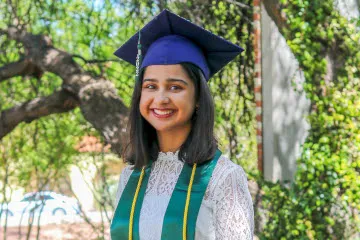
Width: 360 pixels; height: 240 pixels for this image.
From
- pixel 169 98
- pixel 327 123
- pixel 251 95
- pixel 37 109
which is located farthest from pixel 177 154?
pixel 251 95

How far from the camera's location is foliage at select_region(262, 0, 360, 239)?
4.93 meters

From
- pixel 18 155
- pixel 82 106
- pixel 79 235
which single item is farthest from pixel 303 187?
pixel 79 235

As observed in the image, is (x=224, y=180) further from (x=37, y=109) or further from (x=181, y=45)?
(x=37, y=109)

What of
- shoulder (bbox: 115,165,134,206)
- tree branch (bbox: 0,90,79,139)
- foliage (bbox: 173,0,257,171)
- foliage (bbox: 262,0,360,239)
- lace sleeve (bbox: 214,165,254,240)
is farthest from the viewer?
foliage (bbox: 173,0,257,171)

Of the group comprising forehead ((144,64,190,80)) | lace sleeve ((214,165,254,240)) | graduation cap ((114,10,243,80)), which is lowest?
lace sleeve ((214,165,254,240))

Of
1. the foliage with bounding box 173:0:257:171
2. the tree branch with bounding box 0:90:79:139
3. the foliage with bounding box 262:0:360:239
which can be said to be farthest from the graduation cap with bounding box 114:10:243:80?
the tree branch with bounding box 0:90:79:139

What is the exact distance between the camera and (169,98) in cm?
242

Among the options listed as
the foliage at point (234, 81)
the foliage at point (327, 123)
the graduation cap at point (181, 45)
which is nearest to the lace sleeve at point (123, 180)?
the graduation cap at point (181, 45)

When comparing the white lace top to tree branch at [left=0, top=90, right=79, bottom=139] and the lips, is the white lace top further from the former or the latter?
tree branch at [left=0, top=90, right=79, bottom=139]

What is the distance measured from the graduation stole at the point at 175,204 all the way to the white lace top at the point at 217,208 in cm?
2

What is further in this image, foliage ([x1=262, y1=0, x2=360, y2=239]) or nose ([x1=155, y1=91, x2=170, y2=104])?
foliage ([x1=262, y1=0, x2=360, y2=239])

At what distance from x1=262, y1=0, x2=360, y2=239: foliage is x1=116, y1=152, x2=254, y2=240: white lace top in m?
2.66

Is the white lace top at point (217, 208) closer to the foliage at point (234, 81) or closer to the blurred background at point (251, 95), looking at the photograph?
the blurred background at point (251, 95)

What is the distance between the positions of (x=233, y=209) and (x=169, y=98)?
1.26 ft
